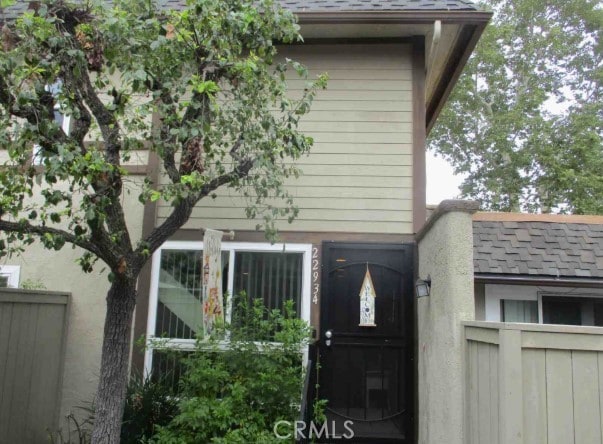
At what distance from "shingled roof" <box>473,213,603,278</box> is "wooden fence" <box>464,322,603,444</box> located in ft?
11.0

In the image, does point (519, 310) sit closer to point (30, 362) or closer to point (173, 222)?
point (173, 222)

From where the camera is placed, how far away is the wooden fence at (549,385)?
2.68m

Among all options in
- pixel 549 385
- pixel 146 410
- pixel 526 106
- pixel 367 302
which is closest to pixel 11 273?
pixel 146 410

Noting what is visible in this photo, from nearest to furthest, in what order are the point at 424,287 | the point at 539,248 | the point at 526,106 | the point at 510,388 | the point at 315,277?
1. the point at 510,388
2. the point at 424,287
3. the point at 315,277
4. the point at 539,248
5. the point at 526,106

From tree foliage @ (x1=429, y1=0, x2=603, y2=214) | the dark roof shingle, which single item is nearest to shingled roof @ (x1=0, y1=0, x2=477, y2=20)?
the dark roof shingle

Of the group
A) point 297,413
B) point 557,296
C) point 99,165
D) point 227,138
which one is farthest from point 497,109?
point 99,165

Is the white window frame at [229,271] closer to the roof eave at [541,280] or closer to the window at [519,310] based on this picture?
the roof eave at [541,280]

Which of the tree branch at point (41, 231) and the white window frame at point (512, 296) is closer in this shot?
the tree branch at point (41, 231)

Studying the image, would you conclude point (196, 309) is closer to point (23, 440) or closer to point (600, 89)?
point (23, 440)

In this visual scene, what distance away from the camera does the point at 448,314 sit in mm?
3682

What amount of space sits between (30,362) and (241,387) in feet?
7.28

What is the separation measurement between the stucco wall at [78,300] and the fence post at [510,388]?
14.3ft

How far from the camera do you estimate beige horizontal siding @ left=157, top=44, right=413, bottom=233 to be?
5852mm

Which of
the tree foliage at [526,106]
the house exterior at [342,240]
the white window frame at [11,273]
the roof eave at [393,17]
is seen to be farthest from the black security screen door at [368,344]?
the tree foliage at [526,106]
